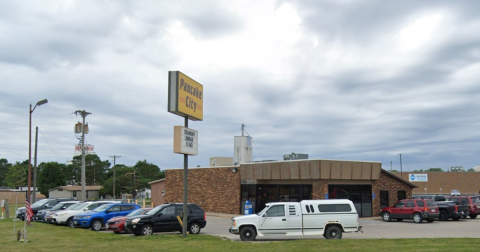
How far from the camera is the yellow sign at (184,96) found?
18353 millimetres

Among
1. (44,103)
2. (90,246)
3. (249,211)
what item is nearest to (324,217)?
(90,246)

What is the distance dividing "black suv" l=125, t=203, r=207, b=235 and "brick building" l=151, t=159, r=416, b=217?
1264 cm

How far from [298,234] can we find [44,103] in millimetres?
21103

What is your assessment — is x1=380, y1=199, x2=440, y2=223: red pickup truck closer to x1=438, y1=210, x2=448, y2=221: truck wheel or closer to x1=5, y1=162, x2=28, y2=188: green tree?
x1=438, y1=210, x2=448, y2=221: truck wheel

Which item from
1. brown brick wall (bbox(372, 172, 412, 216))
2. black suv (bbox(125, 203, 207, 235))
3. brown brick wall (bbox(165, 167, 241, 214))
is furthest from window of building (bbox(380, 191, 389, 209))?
black suv (bbox(125, 203, 207, 235))

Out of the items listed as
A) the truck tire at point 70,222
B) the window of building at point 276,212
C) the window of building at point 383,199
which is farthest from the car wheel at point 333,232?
the window of building at point 383,199

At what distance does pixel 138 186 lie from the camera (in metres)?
91.7

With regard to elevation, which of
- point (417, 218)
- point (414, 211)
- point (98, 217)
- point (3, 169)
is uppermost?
point (3, 169)

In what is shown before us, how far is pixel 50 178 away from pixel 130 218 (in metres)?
85.0

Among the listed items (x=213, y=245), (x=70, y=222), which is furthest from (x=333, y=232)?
(x=70, y=222)

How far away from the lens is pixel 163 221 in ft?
68.6

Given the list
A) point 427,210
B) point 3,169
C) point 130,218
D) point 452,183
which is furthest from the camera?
point 3,169

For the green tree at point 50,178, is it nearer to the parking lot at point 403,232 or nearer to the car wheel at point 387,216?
the parking lot at point 403,232

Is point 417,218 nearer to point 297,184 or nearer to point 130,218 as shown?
point 297,184
